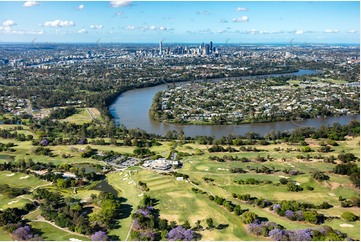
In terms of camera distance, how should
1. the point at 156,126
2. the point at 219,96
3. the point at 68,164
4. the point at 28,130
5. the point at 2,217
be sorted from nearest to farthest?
1. the point at 2,217
2. the point at 68,164
3. the point at 28,130
4. the point at 156,126
5. the point at 219,96

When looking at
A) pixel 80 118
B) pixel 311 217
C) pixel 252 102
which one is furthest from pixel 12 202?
pixel 252 102

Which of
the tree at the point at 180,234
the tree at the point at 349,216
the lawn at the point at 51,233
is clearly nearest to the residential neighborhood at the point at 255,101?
the tree at the point at 349,216

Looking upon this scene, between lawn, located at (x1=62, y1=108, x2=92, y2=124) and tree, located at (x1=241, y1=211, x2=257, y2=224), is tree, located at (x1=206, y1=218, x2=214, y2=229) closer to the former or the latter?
tree, located at (x1=241, y1=211, x2=257, y2=224)

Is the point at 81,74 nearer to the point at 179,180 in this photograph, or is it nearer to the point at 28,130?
the point at 28,130

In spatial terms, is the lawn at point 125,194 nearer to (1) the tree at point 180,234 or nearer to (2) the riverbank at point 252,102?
(1) the tree at point 180,234

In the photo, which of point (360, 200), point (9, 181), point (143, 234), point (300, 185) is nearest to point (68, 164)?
point (9, 181)

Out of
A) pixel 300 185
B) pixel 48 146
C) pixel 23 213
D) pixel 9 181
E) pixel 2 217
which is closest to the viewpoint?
pixel 2 217

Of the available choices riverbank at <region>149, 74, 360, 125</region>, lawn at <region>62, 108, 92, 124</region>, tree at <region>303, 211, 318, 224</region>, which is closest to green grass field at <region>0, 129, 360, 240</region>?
tree at <region>303, 211, 318, 224</region>

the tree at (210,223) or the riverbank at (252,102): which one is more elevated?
the riverbank at (252,102)
